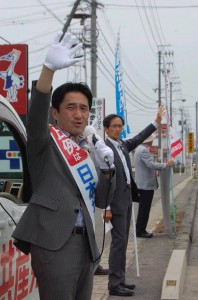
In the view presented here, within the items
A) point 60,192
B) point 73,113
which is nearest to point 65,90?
point 73,113

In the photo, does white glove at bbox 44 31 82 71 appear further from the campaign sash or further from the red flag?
the red flag

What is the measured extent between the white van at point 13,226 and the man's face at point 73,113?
0.43 m

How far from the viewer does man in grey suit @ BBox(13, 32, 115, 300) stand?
2.63 m

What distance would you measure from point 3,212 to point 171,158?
619 cm

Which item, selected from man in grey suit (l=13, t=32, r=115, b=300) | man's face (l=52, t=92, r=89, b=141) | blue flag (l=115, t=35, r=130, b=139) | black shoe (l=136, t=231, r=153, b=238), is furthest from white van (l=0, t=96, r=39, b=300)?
black shoe (l=136, t=231, r=153, b=238)

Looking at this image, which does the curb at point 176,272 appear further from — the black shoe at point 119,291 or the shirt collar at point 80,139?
the shirt collar at point 80,139

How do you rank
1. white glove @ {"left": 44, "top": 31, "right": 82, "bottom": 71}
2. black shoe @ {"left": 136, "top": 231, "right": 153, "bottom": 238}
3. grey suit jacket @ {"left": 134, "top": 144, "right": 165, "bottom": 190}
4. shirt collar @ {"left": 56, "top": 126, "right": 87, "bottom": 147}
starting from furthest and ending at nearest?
black shoe @ {"left": 136, "top": 231, "right": 153, "bottom": 238} < grey suit jacket @ {"left": 134, "top": 144, "right": 165, "bottom": 190} < shirt collar @ {"left": 56, "top": 126, "right": 87, "bottom": 147} < white glove @ {"left": 44, "top": 31, "right": 82, "bottom": 71}

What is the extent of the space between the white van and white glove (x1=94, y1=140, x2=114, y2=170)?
1.96 ft

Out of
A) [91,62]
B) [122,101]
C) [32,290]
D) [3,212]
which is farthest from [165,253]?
[91,62]

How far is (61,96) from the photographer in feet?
9.62

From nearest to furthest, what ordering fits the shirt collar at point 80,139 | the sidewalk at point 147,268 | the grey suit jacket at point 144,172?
the shirt collar at point 80,139 < the sidewalk at point 147,268 < the grey suit jacket at point 144,172

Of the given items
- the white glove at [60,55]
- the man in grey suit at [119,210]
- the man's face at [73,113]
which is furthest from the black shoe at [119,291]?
the white glove at [60,55]

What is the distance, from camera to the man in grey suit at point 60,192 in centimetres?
263

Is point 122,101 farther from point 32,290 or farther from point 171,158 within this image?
point 32,290
